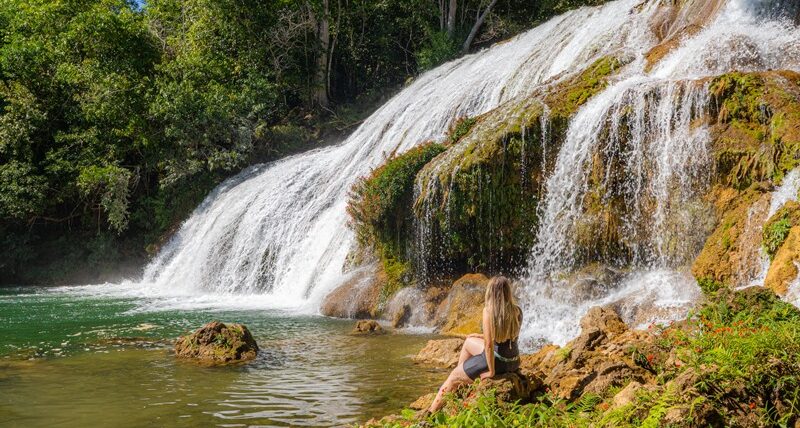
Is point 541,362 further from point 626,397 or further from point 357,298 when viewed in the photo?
point 357,298

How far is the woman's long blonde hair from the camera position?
5988 mm

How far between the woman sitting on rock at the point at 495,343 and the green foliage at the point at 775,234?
478cm

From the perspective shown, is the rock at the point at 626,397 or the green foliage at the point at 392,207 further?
the green foliage at the point at 392,207

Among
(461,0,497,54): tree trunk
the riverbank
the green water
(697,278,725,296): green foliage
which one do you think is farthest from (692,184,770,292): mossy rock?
(461,0,497,54): tree trunk

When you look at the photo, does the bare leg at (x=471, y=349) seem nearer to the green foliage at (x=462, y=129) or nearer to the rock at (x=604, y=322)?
the rock at (x=604, y=322)

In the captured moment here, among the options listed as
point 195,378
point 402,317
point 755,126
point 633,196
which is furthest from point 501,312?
point 755,126

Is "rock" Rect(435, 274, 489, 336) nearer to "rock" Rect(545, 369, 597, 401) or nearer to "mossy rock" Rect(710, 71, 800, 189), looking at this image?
"mossy rock" Rect(710, 71, 800, 189)

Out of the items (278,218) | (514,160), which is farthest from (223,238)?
(514,160)

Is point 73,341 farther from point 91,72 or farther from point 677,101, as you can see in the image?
point 91,72

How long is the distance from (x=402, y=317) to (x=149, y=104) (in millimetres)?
17682

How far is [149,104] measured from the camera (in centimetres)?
2642

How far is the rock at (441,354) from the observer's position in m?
8.82

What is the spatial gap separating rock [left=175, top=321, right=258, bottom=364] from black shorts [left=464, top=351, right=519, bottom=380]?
432 cm

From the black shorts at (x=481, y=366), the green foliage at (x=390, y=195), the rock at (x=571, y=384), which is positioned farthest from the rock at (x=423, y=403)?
the green foliage at (x=390, y=195)
